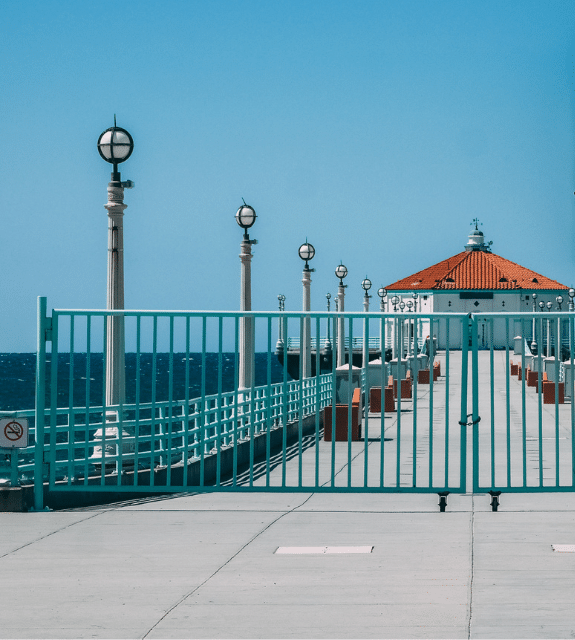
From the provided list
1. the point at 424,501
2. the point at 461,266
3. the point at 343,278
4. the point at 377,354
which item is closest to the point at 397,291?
the point at 461,266

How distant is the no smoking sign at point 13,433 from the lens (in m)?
9.96

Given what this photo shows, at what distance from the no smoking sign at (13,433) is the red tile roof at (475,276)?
362ft

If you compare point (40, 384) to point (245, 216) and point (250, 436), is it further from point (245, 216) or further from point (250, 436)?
point (245, 216)

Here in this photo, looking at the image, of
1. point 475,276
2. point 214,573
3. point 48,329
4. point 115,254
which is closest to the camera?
point 214,573

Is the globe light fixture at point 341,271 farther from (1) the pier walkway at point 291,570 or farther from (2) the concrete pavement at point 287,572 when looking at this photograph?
(2) the concrete pavement at point 287,572

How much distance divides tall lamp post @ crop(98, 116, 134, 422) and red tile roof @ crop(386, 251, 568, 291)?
353ft

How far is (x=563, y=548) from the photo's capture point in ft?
26.1

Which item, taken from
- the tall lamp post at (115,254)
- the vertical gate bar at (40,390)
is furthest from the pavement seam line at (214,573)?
the tall lamp post at (115,254)

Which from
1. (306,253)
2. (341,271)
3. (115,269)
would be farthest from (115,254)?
(341,271)

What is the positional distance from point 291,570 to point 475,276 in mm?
116617

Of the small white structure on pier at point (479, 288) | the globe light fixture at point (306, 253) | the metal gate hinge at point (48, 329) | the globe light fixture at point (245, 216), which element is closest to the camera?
the metal gate hinge at point (48, 329)

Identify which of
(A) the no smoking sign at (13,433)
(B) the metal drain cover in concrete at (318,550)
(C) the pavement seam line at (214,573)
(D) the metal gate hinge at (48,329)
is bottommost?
(C) the pavement seam line at (214,573)

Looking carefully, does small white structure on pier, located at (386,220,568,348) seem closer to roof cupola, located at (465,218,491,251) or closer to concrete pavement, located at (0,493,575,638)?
roof cupola, located at (465,218,491,251)

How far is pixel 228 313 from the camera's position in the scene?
32.8 ft
